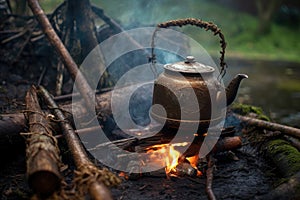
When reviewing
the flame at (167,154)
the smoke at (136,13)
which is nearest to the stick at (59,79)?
the smoke at (136,13)

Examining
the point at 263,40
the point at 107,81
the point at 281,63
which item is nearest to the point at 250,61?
the point at 281,63

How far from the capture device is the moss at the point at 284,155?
391cm

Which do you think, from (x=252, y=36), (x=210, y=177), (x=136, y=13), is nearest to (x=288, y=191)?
(x=210, y=177)

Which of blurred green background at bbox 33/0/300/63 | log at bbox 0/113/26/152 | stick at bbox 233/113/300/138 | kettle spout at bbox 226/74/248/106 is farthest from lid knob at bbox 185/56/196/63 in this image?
blurred green background at bbox 33/0/300/63

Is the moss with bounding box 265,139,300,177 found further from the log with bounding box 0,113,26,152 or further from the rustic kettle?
the log with bounding box 0,113,26,152

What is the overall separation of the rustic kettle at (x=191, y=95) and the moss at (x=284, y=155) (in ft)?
3.43

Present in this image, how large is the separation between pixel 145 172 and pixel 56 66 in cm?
437

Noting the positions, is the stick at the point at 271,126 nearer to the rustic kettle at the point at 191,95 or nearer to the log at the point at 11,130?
the rustic kettle at the point at 191,95

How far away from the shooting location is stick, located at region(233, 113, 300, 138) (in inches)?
182

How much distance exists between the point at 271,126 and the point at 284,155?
0.79 metres

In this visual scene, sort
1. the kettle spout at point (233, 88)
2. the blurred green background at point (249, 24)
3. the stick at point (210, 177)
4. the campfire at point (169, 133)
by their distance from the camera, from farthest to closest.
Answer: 1. the blurred green background at point (249, 24)
2. the kettle spout at point (233, 88)
3. the campfire at point (169, 133)
4. the stick at point (210, 177)

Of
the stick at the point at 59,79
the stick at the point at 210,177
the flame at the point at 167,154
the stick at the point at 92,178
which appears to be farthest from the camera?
the stick at the point at 59,79

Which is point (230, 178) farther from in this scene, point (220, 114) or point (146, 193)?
point (146, 193)

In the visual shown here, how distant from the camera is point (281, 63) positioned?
14062mm
